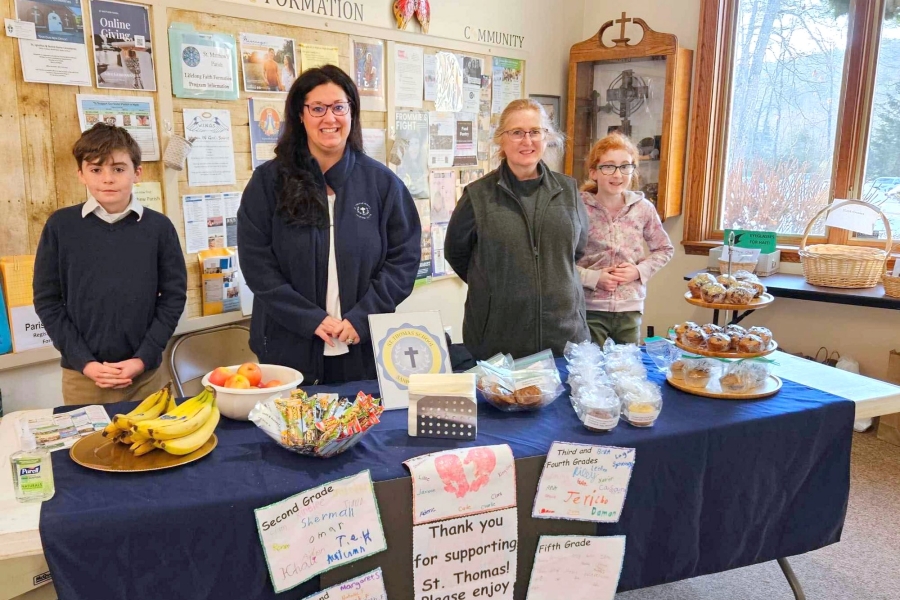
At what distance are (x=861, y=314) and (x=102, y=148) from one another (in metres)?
3.61

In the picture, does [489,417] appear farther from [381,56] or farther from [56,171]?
[381,56]

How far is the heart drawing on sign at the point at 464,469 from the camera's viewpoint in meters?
1.44

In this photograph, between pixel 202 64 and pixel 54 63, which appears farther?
pixel 202 64

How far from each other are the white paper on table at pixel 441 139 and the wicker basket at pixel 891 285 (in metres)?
2.15

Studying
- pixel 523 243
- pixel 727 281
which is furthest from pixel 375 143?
pixel 727 281

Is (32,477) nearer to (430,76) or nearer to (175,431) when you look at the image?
(175,431)

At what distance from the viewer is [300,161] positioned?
198cm

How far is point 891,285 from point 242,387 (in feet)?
9.62

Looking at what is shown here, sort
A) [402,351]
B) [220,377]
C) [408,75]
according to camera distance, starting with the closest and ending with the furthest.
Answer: [220,377] < [402,351] < [408,75]

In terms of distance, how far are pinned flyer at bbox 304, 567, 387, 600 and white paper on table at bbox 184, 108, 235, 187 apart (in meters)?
1.79

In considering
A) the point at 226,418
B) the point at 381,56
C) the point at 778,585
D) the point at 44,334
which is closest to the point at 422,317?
the point at 226,418

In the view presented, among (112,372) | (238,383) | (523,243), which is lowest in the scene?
(112,372)

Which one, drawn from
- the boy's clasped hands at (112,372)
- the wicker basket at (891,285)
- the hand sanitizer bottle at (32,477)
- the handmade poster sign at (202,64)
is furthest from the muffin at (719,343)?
the handmade poster sign at (202,64)

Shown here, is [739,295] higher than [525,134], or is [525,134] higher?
[525,134]
